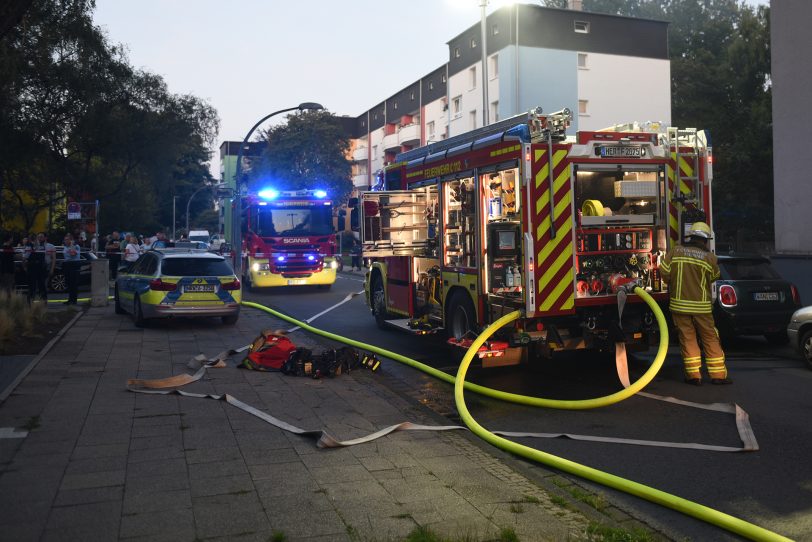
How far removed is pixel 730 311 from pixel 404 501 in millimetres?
7594

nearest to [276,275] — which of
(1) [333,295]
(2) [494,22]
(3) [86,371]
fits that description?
(1) [333,295]

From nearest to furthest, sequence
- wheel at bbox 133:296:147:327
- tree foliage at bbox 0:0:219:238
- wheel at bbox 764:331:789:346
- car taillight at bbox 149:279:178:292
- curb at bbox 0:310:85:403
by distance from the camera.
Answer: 1. curb at bbox 0:310:85:403
2. wheel at bbox 764:331:789:346
3. car taillight at bbox 149:279:178:292
4. wheel at bbox 133:296:147:327
5. tree foliage at bbox 0:0:219:238

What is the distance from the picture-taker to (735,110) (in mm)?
42812

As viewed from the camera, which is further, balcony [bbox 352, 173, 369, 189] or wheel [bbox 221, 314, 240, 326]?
balcony [bbox 352, 173, 369, 189]

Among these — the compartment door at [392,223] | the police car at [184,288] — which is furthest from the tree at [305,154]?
the compartment door at [392,223]

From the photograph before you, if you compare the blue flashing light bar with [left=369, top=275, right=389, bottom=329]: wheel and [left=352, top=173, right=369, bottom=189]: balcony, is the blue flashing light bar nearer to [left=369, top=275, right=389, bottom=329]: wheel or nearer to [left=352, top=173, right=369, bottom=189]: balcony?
[left=369, top=275, right=389, bottom=329]: wheel

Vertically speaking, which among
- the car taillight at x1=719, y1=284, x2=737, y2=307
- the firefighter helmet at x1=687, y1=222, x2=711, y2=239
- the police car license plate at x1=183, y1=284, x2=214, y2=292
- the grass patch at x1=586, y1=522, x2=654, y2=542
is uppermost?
the firefighter helmet at x1=687, y1=222, x2=711, y2=239

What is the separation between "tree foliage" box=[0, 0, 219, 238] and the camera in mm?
28688

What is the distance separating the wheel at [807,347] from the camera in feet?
30.8

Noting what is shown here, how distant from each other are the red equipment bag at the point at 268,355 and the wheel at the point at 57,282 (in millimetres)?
16488

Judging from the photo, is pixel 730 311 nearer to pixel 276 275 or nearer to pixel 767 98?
pixel 276 275

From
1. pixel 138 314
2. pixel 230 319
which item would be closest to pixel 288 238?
pixel 230 319

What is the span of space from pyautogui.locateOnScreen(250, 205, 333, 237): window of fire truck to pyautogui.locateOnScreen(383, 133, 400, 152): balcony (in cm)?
3487

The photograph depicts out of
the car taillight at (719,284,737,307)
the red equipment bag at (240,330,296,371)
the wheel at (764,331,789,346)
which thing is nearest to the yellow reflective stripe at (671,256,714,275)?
the car taillight at (719,284,737,307)
